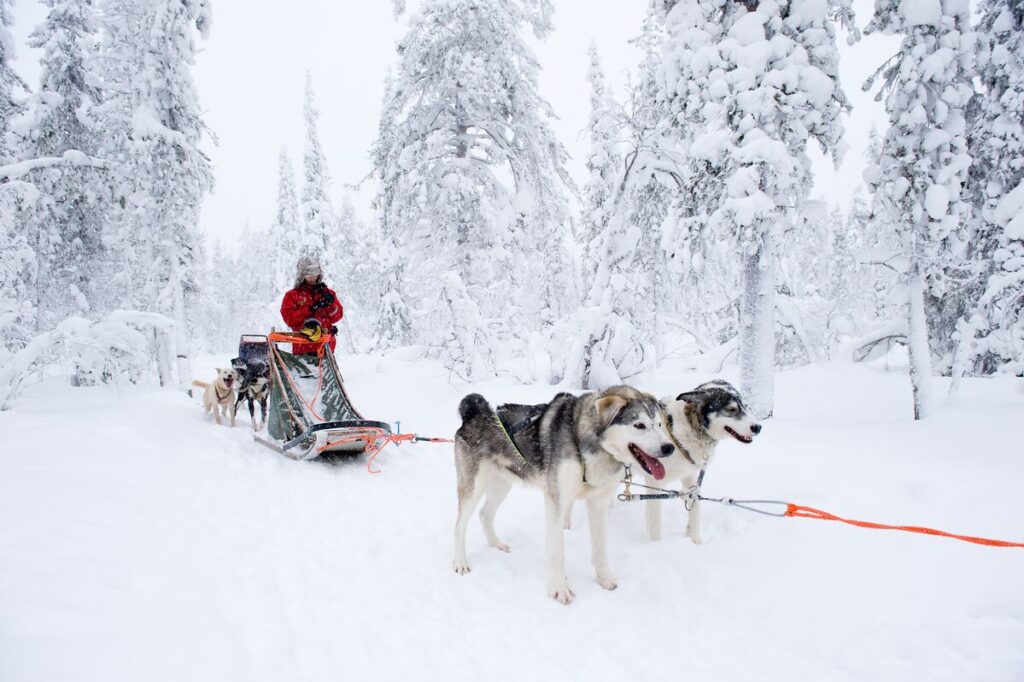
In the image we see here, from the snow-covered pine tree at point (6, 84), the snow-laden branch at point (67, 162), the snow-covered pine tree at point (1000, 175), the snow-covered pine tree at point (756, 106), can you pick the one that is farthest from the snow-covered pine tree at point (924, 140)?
Result: the snow-covered pine tree at point (6, 84)

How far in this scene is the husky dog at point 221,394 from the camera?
353 inches

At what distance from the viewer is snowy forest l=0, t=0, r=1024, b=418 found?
8.06 m

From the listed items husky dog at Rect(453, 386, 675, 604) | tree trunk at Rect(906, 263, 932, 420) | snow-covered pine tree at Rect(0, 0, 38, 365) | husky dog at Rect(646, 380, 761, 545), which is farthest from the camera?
snow-covered pine tree at Rect(0, 0, 38, 365)

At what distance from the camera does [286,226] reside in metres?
31.0

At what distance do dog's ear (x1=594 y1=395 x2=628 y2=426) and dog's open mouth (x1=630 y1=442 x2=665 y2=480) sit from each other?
24 cm

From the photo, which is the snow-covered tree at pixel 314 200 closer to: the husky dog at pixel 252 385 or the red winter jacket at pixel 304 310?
the husky dog at pixel 252 385

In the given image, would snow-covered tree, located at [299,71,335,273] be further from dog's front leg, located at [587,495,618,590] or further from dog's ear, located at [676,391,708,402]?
dog's front leg, located at [587,495,618,590]

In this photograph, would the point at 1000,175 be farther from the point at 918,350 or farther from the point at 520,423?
the point at 520,423

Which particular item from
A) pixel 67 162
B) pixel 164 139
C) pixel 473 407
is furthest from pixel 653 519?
pixel 67 162

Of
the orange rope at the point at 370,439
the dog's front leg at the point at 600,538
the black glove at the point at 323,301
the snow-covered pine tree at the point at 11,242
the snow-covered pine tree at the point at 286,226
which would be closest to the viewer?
the dog's front leg at the point at 600,538

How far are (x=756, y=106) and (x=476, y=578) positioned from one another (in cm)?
773

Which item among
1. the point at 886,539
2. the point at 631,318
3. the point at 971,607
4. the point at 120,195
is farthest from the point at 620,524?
the point at 120,195

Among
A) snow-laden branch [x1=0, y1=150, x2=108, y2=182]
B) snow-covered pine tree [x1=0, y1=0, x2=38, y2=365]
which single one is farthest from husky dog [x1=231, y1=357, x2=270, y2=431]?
snow-laden branch [x1=0, y1=150, x2=108, y2=182]

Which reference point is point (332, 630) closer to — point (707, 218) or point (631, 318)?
point (707, 218)
